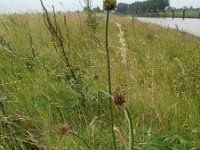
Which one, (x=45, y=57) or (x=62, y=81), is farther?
(x=45, y=57)

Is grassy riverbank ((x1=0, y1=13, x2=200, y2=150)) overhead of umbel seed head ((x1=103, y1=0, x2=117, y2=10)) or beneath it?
beneath

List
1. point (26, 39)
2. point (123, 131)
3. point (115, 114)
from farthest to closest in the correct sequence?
point (26, 39)
point (115, 114)
point (123, 131)

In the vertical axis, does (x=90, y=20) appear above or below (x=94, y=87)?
above

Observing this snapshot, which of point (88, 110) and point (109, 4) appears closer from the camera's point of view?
point (109, 4)

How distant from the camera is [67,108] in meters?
2.48

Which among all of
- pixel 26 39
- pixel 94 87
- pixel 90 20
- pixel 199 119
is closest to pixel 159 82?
pixel 94 87

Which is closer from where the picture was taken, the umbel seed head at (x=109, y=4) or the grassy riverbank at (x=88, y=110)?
the umbel seed head at (x=109, y=4)

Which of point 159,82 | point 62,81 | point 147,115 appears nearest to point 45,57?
point 62,81

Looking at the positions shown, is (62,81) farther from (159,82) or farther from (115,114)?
(159,82)

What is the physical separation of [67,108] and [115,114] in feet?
1.18

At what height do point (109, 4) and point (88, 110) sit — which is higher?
point (109, 4)

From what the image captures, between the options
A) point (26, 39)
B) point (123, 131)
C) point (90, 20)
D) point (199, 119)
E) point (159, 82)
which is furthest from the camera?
point (90, 20)

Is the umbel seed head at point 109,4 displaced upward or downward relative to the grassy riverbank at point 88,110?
upward

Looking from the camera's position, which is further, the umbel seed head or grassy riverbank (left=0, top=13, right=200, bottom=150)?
grassy riverbank (left=0, top=13, right=200, bottom=150)
